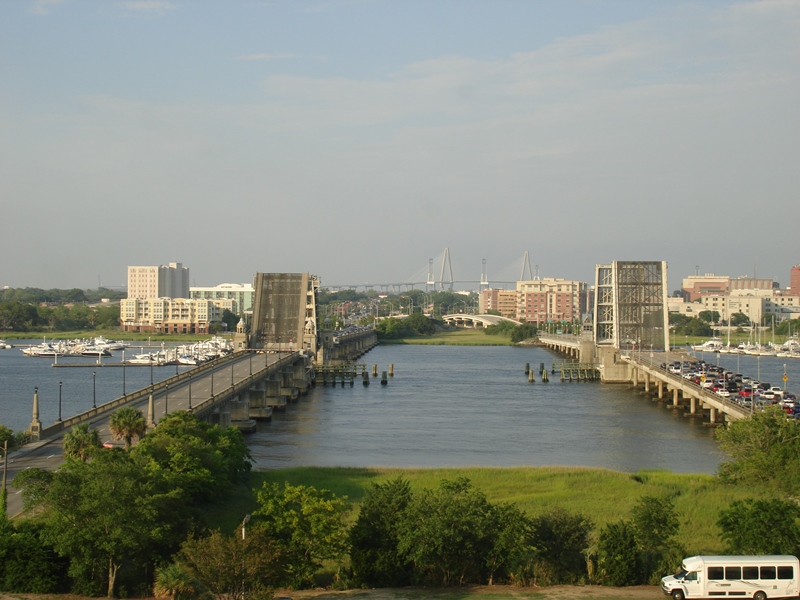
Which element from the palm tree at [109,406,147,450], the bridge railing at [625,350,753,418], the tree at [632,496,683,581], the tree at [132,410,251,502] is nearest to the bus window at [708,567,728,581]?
the tree at [632,496,683,581]

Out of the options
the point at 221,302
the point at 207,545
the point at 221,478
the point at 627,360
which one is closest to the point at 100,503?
the point at 207,545

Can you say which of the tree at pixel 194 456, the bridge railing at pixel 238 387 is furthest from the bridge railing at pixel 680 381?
the bridge railing at pixel 238 387

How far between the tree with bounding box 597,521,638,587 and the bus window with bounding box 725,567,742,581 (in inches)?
83.3

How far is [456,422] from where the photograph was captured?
5062cm

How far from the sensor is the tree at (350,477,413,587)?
67.3 feet

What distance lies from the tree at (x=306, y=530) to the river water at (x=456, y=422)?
14.9 metres

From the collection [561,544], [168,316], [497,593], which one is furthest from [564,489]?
[168,316]

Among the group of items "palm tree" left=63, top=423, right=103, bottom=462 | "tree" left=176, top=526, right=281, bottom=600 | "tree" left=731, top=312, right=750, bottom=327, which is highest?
"tree" left=731, top=312, right=750, bottom=327

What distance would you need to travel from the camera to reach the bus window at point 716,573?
1891cm

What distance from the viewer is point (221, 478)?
27.5 meters

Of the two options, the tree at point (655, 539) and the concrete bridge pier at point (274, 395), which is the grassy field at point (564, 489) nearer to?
the tree at point (655, 539)

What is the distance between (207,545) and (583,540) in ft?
25.8

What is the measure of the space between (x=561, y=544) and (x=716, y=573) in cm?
346

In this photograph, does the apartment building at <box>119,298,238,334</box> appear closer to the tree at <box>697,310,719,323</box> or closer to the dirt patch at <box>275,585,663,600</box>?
the tree at <box>697,310,719,323</box>
